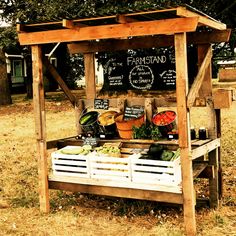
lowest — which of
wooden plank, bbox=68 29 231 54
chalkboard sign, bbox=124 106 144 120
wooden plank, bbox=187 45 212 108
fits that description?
chalkboard sign, bbox=124 106 144 120

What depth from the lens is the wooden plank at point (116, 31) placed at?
15.4 ft

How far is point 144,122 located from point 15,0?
615 inches

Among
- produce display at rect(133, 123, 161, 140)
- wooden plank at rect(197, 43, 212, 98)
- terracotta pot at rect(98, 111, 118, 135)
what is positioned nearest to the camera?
produce display at rect(133, 123, 161, 140)

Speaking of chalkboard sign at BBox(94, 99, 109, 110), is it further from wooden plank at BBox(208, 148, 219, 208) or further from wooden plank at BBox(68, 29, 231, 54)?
wooden plank at BBox(208, 148, 219, 208)

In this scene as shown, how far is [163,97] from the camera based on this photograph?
6.27 metres

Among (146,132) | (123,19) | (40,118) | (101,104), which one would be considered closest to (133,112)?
(146,132)

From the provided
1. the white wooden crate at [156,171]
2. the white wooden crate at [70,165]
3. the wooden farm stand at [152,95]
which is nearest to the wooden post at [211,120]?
the wooden farm stand at [152,95]

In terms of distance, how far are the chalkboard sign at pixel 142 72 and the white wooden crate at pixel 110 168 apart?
1.48m

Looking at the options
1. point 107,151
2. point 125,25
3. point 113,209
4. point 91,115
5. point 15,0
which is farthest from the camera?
point 15,0

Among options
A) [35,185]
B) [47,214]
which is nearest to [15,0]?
[35,185]

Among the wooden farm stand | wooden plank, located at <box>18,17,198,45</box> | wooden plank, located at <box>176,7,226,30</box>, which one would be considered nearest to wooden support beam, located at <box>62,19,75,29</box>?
the wooden farm stand

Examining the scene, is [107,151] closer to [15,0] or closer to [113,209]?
[113,209]

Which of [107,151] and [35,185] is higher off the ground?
[107,151]

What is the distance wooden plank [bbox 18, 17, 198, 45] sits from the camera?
470 centimetres
